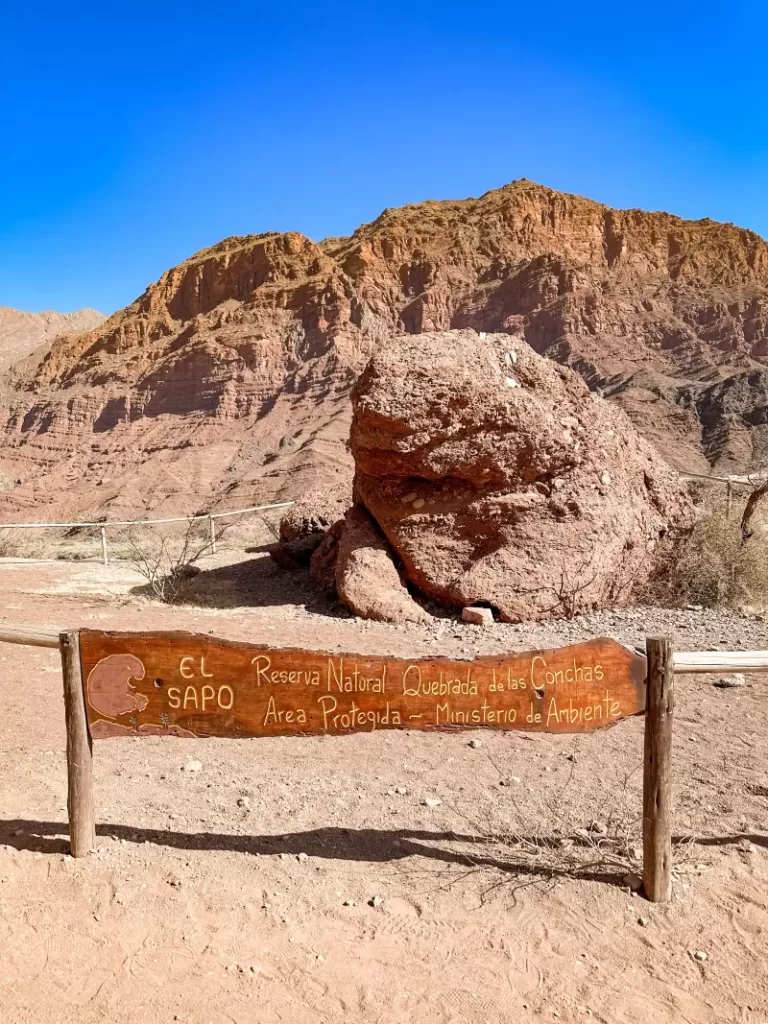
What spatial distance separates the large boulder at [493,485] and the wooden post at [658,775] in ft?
14.2

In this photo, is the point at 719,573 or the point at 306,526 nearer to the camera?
the point at 719,573

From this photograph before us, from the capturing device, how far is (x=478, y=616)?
23.7 ft

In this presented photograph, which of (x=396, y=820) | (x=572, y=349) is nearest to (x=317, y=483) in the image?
(x=572, y=349)

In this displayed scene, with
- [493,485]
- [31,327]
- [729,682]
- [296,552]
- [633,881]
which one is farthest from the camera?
[31,327]

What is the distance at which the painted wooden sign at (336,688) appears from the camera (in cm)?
296

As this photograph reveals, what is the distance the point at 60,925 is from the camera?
272 cm

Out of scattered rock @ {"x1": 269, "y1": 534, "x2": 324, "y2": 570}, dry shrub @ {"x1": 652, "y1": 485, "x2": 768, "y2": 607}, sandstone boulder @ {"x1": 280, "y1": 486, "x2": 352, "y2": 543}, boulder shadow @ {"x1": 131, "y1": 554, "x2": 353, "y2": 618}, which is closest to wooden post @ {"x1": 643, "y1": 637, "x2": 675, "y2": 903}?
boulder shadow @ {"x1": 131, "y1": 554, "x2": 353, "y2": 618}

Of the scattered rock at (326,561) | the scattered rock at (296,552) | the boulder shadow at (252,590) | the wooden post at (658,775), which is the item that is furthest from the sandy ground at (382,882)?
the scattered rock at (296,552)

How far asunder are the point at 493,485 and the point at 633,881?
5047 mm

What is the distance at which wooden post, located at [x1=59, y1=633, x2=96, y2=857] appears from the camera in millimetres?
3020

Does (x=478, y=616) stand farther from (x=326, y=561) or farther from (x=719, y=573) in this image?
(x=719, y=573)

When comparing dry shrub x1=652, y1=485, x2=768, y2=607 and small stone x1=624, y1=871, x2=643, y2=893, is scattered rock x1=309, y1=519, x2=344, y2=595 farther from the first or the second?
small stone x1=624, y1=871, x2=643, y2=893

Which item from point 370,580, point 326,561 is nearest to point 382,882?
point 370,580

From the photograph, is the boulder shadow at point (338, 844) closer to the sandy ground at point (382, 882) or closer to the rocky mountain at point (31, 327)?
the sandy ground at point (382, 882)
